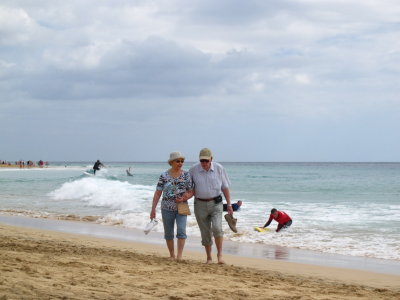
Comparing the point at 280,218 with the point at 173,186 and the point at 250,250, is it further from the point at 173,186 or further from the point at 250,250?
the point at 173,186

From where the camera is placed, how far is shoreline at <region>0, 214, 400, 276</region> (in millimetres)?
9820

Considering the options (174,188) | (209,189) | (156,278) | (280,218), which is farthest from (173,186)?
(280,218)

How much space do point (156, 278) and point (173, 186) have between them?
6.09ft

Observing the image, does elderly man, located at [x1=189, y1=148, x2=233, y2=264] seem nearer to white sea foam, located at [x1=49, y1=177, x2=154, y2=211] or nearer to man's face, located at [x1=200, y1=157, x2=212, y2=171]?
man's face, located at [x1=200, y1=157, x2=212, y2=171]

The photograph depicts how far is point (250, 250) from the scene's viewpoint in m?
11.4

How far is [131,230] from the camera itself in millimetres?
15109

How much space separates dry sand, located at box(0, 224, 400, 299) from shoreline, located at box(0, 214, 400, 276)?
70 cm

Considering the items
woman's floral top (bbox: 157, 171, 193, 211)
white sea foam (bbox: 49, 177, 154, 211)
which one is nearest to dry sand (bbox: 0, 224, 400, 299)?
woman's floral top (bbox: 157, 171, 193, 211)

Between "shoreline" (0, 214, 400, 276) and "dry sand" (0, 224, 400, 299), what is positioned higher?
"dry sand" (0, 224, 400, 299)

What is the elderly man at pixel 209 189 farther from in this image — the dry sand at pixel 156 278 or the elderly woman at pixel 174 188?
the dry sand at pixel 156 278

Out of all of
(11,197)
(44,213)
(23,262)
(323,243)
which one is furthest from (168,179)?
(11,197)

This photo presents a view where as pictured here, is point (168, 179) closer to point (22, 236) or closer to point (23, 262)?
point (23, 262)

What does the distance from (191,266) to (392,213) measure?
13274mm

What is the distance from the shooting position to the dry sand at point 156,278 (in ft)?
18.4
